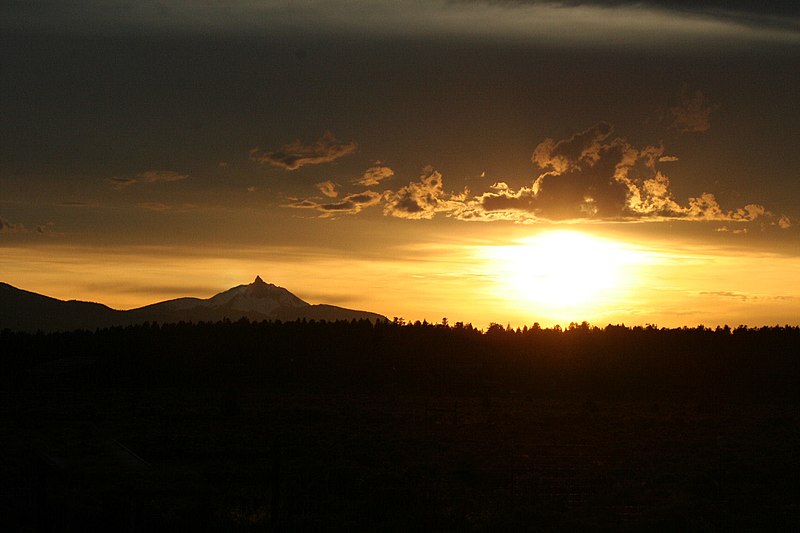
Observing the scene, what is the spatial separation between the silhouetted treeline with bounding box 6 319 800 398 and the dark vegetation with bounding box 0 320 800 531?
0.68m

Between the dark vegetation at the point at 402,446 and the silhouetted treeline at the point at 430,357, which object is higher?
the silhouetted treeline at the point at 430,357

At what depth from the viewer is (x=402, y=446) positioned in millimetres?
33906

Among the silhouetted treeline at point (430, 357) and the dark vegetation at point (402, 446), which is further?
the silhouetted treeline at point (430, 357)

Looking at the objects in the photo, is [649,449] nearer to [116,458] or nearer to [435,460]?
[435,460]

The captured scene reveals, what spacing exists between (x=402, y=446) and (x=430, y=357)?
298 ft

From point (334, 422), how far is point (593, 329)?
105163 mm

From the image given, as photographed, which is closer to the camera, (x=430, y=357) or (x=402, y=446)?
(x=402, y=446)

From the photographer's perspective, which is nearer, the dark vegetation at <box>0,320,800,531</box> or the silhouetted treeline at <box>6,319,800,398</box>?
the dark vegetation at <box>0,320,800,531</box>

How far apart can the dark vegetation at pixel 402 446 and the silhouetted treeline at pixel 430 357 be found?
26.6 inches

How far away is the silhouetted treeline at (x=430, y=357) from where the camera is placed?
10256 cm

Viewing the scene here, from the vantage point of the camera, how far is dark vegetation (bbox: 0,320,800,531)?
16.4m

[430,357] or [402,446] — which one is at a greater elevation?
[430,357]

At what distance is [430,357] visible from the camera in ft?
408

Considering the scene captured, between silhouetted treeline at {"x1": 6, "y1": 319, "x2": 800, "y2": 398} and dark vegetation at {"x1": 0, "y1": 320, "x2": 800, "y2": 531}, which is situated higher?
silhouetted treeline at {"x1": 6, "y1": 319, "x2": 800, "y2": 398}
